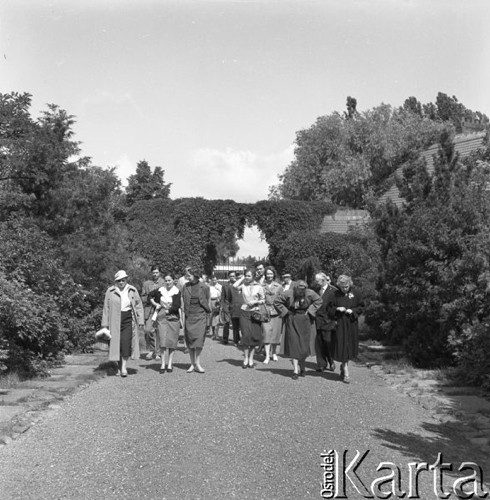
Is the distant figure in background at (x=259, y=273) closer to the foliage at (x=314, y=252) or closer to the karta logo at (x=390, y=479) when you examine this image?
the karta logo at (x=390, y=479)

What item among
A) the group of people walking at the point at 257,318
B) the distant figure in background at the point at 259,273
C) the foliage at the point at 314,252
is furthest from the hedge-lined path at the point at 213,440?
the foliage at the point at 314,252

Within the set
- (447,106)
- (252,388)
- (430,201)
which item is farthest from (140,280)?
(447,106)

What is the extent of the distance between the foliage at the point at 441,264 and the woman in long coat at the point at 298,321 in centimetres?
212

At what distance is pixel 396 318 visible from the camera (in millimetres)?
13969

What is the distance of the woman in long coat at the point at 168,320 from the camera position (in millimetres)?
12156

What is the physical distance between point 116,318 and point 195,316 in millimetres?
1435

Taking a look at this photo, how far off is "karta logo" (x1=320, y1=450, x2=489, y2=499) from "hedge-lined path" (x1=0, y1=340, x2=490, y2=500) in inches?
2.4

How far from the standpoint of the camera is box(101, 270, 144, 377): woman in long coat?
11.4 meters

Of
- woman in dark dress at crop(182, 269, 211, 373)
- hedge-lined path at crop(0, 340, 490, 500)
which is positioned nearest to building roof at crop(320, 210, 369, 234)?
woman in dark dress at crop(182, 269, 211, 373)

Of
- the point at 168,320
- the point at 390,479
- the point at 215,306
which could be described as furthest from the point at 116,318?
the point at 215,306

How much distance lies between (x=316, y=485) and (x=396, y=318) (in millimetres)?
8900

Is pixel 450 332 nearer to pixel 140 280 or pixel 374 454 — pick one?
pixel 374 454

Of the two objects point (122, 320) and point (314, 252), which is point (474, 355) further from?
point (314, 252)

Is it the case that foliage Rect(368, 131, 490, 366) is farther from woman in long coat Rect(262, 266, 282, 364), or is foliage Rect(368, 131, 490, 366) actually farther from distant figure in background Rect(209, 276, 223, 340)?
distant figure in background Rect(209, 276, 223, 340)
